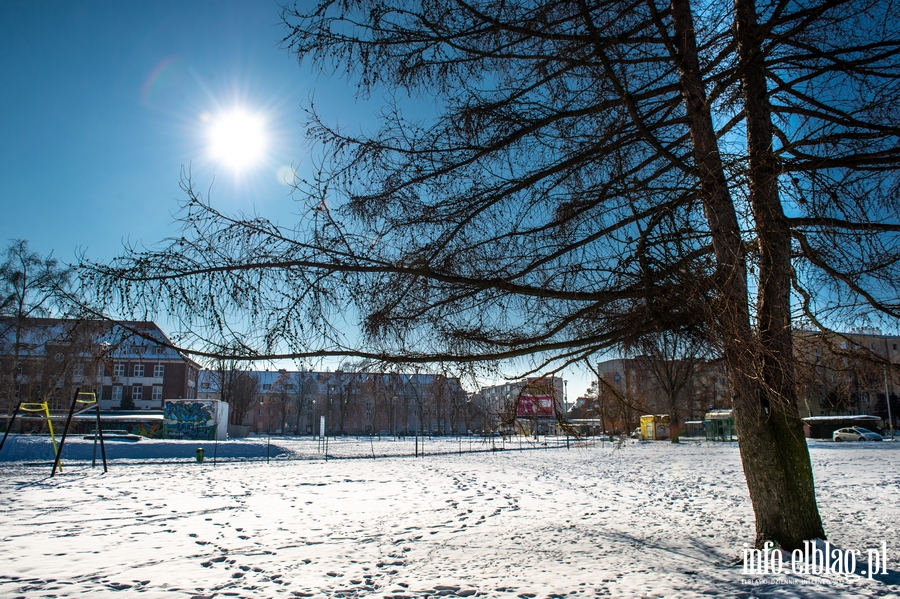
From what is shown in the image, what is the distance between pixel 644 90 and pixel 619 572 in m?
4.15

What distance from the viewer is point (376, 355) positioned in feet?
13.3

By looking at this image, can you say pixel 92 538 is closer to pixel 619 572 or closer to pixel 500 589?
pixel 500 589

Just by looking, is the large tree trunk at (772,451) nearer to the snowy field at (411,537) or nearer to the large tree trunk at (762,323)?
the large tree trunk at (762,323)

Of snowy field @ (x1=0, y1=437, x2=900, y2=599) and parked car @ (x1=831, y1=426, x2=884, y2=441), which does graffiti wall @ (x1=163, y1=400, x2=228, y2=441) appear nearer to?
snowy field @ (x1=0, y1=437, x2=900, y2=599)

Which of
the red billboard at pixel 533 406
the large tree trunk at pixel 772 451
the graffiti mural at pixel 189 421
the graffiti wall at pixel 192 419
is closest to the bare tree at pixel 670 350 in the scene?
the large tree trunk at pixel 772 451

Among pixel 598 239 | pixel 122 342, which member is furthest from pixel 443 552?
pixel 122 342

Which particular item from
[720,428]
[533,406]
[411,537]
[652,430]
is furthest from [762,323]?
[720,428]

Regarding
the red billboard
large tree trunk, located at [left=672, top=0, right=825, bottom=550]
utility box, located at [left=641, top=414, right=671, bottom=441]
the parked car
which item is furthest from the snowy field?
the parked car

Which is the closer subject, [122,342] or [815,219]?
[122,342]

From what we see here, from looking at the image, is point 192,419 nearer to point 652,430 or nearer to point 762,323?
point 652,430

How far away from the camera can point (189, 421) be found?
3400 cm

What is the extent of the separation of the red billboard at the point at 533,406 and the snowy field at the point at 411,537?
1254 millimetres

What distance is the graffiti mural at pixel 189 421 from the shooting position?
3384 centimetres

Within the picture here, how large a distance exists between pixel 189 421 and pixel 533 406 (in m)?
34.1
